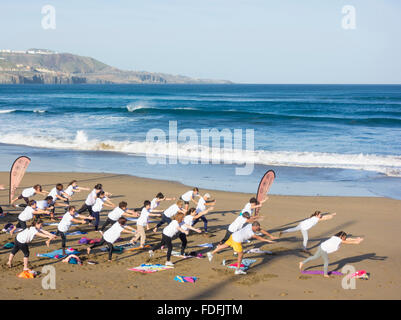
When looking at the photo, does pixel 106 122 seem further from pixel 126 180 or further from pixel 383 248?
Answer: pixel 383 248

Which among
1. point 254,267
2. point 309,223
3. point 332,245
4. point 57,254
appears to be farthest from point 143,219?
point 332,245

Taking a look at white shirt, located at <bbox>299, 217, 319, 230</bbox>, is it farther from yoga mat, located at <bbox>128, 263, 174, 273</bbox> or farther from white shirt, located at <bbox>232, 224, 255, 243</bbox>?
yoga mat, located at <bbox>128, 263, 174, 273</bbox>

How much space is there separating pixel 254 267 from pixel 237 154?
1763 cm

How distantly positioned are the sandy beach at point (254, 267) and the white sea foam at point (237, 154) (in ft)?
29.2

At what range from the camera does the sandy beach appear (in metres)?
9.22

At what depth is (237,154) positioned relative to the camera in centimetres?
2823

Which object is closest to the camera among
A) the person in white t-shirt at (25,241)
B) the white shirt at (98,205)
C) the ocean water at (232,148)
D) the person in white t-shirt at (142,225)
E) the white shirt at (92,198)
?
the person in white t-shirt at (25,241)

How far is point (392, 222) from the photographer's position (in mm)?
14875

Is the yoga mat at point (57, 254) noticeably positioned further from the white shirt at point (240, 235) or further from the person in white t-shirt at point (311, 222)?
the person in white t-shirt at point (311, 222)

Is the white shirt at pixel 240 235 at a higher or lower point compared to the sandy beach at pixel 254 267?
Result: higher

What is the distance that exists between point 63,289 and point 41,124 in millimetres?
37326

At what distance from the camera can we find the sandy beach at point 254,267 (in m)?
9.22

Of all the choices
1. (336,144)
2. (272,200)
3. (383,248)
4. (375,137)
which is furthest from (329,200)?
(375,137)

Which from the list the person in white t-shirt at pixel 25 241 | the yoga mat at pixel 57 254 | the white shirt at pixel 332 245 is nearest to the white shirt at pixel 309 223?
the white shirt at pixel 332 245
